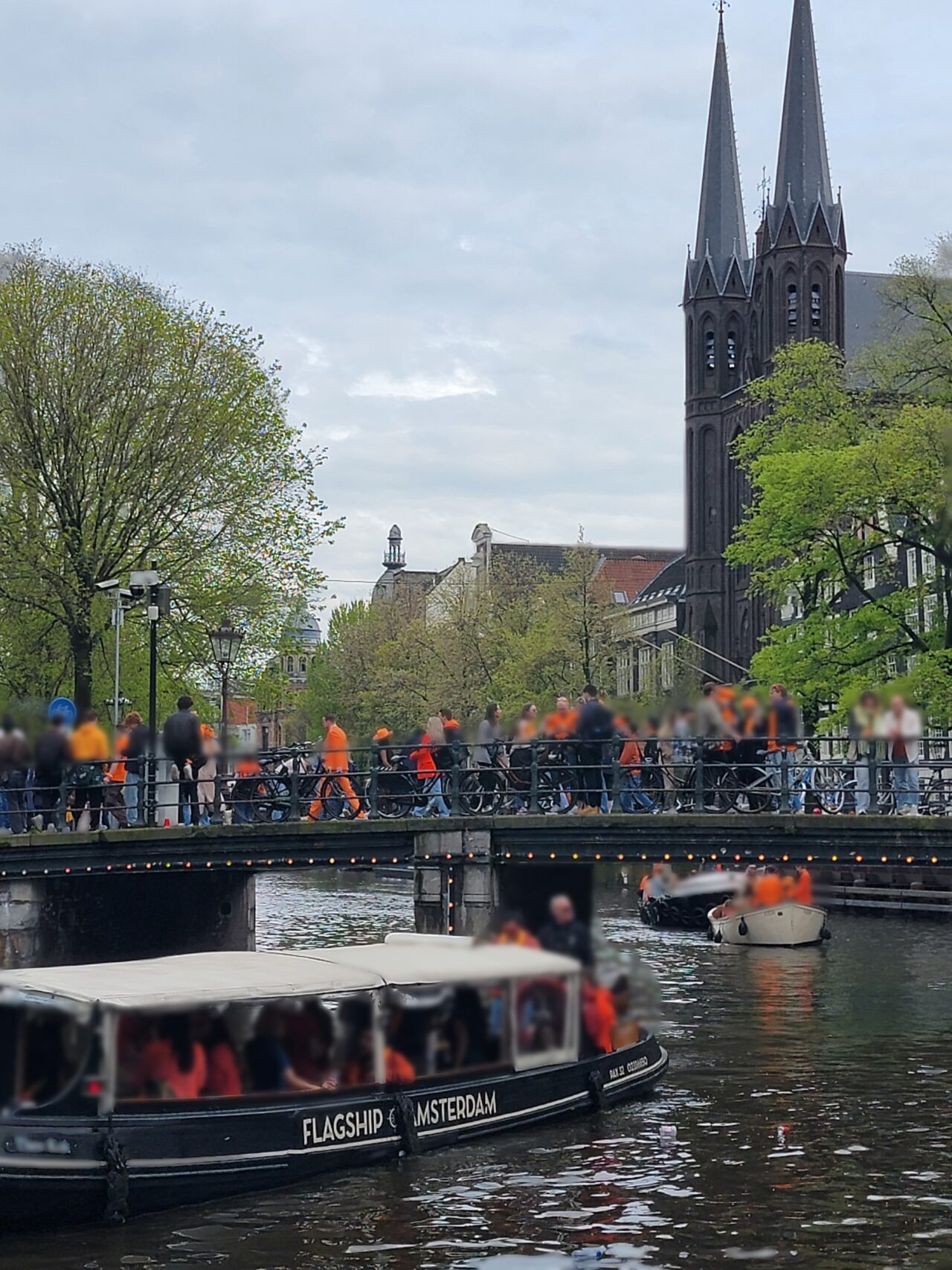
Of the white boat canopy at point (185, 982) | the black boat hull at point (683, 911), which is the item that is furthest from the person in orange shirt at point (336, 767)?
the black boat hull at point (683, 911)

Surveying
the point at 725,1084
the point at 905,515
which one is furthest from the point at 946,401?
the point at 725,1084

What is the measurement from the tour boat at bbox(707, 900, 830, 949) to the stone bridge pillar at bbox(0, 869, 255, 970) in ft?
39.2

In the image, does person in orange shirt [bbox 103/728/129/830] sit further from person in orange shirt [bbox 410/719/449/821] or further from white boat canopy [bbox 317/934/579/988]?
white boat canopy [bbox 317/934/579/988]

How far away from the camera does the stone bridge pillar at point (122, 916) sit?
32469 mm

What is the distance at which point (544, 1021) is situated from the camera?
74.4 ft

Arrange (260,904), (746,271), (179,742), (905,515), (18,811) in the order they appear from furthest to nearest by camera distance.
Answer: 1. (746,271)
2. (260,904)
3. (905,515)
4. (18,811)
5. (179,742)

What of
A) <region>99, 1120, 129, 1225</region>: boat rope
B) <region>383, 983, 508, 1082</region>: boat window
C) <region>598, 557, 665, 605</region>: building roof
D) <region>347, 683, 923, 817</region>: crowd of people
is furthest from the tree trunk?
<region>598, 557, 665, 605</region>: building roof

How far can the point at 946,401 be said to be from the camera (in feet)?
163

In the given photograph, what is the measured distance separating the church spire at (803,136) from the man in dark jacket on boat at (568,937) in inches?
2629

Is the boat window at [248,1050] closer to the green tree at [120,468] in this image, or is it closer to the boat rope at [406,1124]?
the boat rope at [406,1124]

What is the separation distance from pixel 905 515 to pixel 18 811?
26.1 metres

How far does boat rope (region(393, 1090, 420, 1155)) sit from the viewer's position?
2067 cm

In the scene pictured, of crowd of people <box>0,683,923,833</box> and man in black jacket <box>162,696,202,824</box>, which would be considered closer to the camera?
crowd of people <box>0,683,923,833</box>

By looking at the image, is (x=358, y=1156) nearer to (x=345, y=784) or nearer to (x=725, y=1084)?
(x=725, y=1084)
